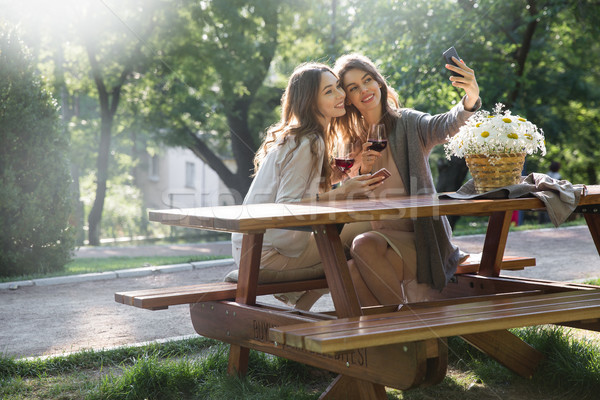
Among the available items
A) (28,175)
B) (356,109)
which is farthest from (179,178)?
(356,109)

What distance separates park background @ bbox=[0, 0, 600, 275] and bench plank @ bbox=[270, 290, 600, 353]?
733cm

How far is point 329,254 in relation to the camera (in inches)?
120

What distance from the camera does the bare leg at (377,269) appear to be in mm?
3730

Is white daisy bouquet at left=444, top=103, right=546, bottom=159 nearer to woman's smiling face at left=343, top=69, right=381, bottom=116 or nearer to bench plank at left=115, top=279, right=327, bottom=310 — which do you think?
woman's smiling face at left=343, top=69, right=381, bottom=116

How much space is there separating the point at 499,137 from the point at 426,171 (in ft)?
2.26

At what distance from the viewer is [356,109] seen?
436 cm

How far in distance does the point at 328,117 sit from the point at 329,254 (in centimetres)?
126

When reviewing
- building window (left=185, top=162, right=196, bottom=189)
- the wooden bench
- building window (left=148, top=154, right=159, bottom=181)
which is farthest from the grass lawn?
building window (left=185, top=162, right=196, bottom=189)

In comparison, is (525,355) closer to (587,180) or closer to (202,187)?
(587,180)

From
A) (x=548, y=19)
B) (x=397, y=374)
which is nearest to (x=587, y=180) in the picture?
(x=548, y=19)

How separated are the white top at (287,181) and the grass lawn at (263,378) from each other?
0.68 metres

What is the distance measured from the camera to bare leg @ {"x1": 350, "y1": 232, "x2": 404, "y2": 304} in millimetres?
3730

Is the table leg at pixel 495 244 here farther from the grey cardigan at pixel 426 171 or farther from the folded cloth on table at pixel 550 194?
the folded cloth on table at pixel 550 194

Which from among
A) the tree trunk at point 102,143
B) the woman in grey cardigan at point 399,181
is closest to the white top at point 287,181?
the woman in grey cardigan at point 399,181
